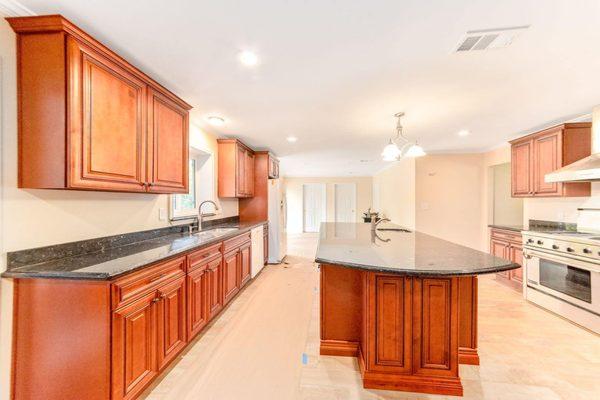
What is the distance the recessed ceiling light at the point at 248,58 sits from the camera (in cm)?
174

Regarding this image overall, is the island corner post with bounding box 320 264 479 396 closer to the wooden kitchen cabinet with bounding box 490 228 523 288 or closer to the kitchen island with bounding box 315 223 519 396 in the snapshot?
the kitchen island with bounding box 315 223 519 396

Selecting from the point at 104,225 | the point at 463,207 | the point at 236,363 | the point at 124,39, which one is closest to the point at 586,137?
the point at 463,207

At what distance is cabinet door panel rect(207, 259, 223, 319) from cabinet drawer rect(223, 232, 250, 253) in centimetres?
21

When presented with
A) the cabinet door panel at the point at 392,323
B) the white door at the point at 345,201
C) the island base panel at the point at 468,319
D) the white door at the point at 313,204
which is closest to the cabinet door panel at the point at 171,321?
the cabinet door panel at the point at 392,323

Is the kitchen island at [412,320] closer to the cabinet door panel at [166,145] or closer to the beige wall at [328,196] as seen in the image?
the cabinet door panel at [166,145]

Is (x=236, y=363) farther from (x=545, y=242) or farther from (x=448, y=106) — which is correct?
(x=545, y=242)

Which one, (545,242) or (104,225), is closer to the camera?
→ (104,225)

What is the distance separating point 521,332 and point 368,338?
75.3 inches

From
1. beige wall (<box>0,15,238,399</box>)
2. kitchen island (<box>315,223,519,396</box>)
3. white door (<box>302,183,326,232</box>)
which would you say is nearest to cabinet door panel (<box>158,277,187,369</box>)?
beige wall (<box>0,15,238,399</box>)

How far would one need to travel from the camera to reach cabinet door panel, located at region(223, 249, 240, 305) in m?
2.87

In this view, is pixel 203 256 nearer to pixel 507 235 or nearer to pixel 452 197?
pixel 507 235

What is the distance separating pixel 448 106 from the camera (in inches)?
105

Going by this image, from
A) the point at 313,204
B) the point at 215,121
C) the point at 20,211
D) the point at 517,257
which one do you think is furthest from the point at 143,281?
the point at 313,204

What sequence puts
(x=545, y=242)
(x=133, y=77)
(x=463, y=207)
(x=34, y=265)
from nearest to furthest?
(x=34, y=265) → (x=133, y=77) → (x=545, y=242) → (x=463, y=207)
